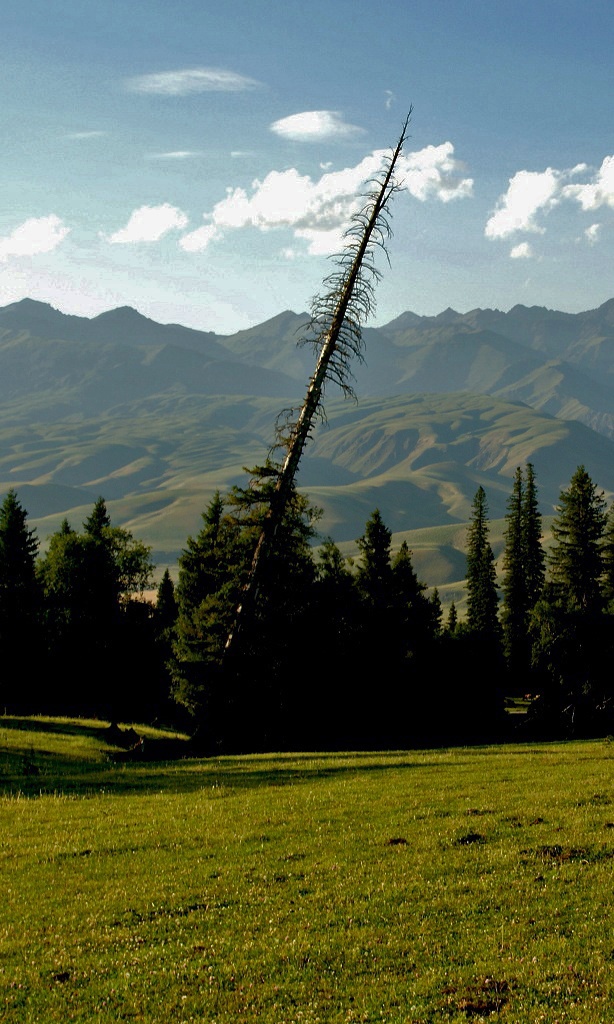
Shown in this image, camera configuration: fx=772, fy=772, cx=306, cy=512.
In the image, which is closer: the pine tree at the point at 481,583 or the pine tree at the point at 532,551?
the pine tree at the point at 532,551

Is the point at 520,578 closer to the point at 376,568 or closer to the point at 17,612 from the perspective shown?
the point at 376,568

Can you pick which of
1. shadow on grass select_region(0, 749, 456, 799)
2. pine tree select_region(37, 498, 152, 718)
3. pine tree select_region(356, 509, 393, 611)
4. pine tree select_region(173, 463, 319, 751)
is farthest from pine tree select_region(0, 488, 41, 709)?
shadow on grass select_region(0, 749, 456, 799)

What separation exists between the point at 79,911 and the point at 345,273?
31.8 m

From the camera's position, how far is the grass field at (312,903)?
11258 millimetres

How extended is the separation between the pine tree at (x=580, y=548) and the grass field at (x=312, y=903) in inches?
2554

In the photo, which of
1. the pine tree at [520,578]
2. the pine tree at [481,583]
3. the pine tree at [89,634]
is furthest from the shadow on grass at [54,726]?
the pine tree at [520,578]

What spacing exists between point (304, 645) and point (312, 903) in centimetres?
4743

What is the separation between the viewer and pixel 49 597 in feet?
264

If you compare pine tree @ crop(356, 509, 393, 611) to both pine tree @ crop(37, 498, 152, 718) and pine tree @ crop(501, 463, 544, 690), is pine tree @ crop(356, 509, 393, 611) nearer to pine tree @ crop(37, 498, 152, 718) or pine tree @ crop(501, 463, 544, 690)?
pine tree @ crop(37, 498, 152, 718)

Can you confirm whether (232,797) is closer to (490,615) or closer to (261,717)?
(261,717)

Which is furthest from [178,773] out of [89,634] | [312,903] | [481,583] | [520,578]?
[481,583]

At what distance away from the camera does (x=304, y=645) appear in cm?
6206

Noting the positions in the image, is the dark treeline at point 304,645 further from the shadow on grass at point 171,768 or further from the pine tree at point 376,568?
the shadow on grass at point 171,768

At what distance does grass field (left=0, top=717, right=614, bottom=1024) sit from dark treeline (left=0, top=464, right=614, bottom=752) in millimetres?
21045
